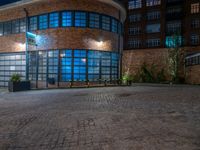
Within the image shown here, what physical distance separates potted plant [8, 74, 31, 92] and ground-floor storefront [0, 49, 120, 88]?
204 centimetres

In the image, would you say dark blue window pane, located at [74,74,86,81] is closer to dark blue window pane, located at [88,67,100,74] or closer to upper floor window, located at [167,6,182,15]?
dark blue window pane, located at [88,67,100,74]

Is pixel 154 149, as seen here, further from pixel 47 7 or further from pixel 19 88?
pixel 47 7

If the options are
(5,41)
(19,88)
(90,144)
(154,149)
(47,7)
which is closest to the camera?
(154,149)

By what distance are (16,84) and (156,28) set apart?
111ft

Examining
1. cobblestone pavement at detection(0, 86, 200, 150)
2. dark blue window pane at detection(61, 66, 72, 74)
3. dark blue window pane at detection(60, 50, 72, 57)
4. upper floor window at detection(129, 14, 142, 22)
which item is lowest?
cobblestone pavement at detection(0, 86, 200, 150)

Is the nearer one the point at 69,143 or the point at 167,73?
the point at 69,143

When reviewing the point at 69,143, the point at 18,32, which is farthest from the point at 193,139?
the point at 18,32

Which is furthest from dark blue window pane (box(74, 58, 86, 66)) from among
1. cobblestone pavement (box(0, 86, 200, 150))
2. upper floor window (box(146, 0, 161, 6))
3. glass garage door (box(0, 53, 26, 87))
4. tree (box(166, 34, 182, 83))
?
upper floor window (box(146, 0, 161, 6))

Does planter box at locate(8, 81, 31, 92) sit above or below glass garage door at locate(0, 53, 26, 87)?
below

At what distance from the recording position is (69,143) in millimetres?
4363

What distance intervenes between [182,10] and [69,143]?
4276 cm

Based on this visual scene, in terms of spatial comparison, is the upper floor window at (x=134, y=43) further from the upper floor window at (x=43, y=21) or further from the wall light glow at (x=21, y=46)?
the wall light glow at (x=21, y=46)

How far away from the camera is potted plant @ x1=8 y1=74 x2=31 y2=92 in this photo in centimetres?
1697

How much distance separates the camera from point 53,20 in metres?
19.6
